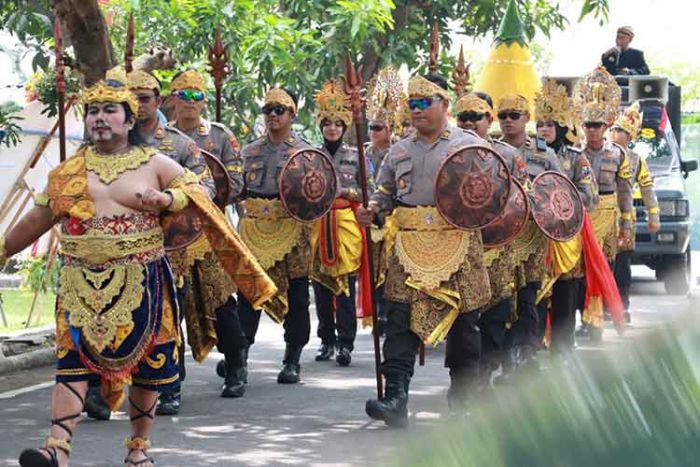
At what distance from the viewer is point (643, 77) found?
17438 mm

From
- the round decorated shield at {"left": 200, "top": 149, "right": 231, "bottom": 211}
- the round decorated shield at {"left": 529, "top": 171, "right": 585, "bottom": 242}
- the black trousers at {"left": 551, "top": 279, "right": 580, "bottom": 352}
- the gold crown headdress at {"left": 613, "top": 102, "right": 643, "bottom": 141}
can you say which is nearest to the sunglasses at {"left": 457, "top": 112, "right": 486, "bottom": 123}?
the round decorated shield at {"left": 529, "top": 171, "right": 585, "bottom": 242}

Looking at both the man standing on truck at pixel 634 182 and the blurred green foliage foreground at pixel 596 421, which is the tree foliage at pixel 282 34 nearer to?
the man standing on truck at pixel 634 182

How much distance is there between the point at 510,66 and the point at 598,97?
521cm

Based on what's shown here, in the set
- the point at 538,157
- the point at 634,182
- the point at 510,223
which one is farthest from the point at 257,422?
the point at 634,182

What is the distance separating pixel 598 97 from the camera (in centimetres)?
1239

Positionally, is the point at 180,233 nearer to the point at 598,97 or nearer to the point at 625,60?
the point at 598,97

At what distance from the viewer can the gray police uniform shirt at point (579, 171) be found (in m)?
9.92

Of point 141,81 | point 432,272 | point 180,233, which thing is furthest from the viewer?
point 180,233

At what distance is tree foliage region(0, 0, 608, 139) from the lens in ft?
49.0

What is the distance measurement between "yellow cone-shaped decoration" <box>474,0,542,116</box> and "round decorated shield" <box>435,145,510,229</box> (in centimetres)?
982

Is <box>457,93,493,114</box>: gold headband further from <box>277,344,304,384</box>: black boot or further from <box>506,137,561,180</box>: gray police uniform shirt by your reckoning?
<box>277,344,304,384</box>: black boot

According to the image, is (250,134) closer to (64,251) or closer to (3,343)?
(3,343)

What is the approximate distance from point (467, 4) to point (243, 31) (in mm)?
3635

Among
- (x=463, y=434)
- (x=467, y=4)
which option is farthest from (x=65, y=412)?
(x=467, y=4)
